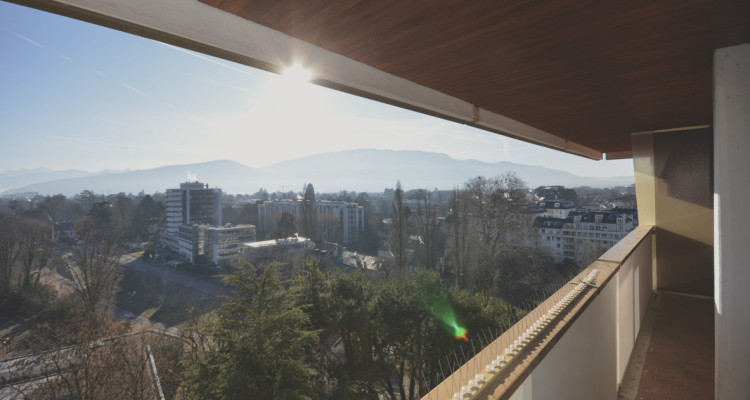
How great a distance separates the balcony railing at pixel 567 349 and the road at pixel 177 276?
66.2 ft

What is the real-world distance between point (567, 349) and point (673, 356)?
9.08ft

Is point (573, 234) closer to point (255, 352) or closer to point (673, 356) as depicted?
point (673, 356)

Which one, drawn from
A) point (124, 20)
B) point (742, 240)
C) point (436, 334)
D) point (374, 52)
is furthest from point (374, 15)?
point (436, 334)

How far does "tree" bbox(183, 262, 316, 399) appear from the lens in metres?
6.63

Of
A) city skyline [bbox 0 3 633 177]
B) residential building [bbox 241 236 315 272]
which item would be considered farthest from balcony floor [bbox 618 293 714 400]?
residential building [bbox 241 236 315 272]

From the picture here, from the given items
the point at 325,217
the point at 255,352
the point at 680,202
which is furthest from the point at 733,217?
the point at 325,217

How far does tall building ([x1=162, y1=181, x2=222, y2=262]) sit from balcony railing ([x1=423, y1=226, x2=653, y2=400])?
24.0m

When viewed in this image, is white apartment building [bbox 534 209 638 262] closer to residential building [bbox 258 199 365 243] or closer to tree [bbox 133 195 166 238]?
residential building [bbox 258 199 365 243]

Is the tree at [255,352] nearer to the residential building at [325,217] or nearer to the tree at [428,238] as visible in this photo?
the tree at [428,238]

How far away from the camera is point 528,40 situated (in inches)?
66.9

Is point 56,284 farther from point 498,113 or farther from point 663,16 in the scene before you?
point 663,16

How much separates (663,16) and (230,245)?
2469 centimetres

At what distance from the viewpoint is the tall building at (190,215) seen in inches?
891

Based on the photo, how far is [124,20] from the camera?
3.94 feet
